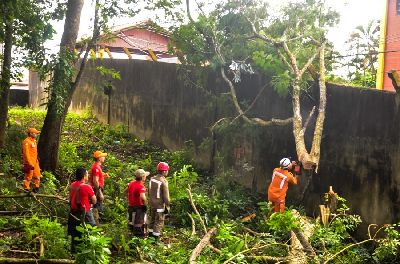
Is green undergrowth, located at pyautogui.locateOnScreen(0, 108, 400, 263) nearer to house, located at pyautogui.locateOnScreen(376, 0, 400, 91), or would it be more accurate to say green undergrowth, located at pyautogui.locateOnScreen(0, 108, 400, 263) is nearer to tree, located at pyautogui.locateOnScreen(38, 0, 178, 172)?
tree, located at pyautogui.locateOnScreen(38, 0, 178, 172)

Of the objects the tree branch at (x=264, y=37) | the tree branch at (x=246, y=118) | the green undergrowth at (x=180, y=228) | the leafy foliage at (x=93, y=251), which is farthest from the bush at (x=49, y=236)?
the tree branch at (x=264, y=37)

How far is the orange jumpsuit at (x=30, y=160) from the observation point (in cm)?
1059

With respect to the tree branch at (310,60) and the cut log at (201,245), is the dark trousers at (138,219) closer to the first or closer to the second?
the cut log at (201,245)

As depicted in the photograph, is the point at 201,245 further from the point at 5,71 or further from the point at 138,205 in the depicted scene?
the point at 5,71

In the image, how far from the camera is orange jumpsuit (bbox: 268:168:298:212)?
31.1 ft

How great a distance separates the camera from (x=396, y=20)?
693 inches

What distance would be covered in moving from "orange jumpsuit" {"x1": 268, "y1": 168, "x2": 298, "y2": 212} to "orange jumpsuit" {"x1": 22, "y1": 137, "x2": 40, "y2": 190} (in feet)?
16.7

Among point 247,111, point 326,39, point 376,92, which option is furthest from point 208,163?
point 376,92

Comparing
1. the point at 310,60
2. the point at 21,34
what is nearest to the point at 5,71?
the point at 21,34

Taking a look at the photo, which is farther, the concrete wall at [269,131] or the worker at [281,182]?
the worker at [281,182]

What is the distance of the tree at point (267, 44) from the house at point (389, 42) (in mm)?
6668

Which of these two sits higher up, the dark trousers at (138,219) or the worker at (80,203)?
the worker at (80,203)

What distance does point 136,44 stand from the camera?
2702 centimetres

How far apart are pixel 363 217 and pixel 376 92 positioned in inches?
92.8
